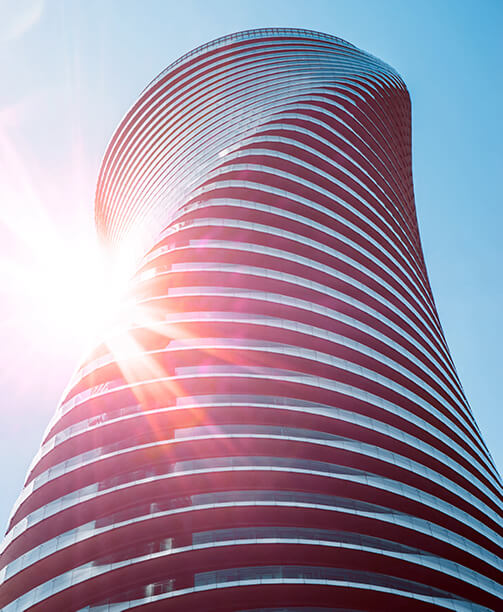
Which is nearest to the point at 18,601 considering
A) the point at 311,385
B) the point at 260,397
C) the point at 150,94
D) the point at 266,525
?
the point at 266,525

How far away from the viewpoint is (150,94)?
87000 mm

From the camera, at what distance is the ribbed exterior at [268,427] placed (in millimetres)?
30578

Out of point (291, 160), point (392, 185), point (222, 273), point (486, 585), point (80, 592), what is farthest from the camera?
point (392, 185)

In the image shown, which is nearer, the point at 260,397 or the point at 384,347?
the point at 260,397

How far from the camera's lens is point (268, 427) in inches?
1390

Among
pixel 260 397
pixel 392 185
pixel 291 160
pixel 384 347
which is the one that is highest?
pixel 392 185

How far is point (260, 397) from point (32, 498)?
15.1 metres

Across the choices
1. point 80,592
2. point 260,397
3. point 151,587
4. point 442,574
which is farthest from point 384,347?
point 80,592

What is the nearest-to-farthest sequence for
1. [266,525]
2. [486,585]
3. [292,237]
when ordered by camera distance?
[266,525] < [486,585] < [292,237]

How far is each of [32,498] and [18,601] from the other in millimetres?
5687

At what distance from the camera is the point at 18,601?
29297mm

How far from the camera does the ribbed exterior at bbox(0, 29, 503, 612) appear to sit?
3058cm

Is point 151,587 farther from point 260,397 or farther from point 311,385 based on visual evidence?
point 311,385

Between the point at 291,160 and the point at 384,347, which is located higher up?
the point at 291,160
